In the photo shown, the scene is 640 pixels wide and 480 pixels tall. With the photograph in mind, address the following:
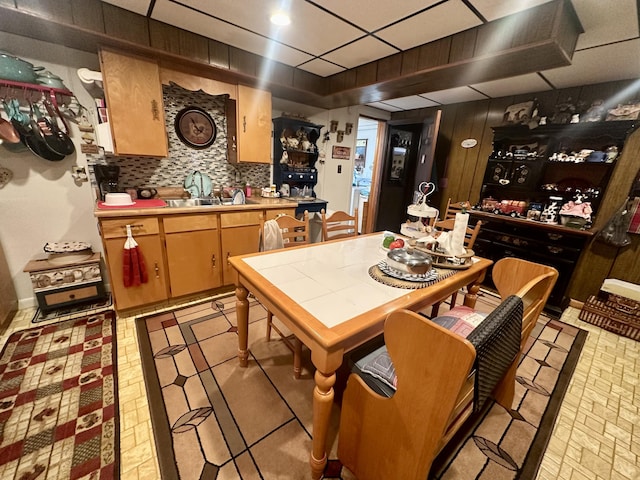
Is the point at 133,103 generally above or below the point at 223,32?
below

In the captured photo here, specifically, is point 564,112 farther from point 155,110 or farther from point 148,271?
point 148,271

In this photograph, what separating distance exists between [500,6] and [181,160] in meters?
2.79

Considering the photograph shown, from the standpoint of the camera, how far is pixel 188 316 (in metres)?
2.26

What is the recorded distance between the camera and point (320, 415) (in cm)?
100

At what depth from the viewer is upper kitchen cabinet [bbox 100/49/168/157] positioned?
1.98m

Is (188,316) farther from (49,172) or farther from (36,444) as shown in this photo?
(49,172)

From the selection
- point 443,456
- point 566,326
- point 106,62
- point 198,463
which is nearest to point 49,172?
point 106,62

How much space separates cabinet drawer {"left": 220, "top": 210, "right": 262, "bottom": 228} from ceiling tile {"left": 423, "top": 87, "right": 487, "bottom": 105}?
2.58m

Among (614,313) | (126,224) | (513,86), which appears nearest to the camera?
(126,224)

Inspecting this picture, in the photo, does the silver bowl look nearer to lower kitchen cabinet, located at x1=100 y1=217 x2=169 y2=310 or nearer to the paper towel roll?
the paper towel roll

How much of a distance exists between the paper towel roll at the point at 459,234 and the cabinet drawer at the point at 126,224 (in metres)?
2.25

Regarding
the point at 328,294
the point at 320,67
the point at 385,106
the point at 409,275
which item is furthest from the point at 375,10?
the point at 385,106

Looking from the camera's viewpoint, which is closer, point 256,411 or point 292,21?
point 256,411

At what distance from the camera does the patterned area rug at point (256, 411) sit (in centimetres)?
120
